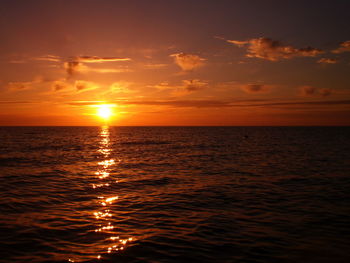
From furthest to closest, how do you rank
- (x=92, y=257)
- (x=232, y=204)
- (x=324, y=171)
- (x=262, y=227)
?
(x=324, y=171) < (x=232, y=204) < (x=262, y=227) < (x=92, y=257)

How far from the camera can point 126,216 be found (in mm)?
13211

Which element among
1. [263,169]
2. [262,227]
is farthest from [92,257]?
[263,169]

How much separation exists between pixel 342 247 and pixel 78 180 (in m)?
19.4

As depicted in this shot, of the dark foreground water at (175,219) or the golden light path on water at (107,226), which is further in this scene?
the golden light path on water at (107,226)

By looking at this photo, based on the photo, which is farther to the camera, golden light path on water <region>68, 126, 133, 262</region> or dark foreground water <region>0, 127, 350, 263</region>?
golden light path on water <region>68, 126, 133, 262</region>

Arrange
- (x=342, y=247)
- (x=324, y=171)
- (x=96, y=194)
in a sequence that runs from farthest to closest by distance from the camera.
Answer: (x=324, y=171) < (x=96, y=194) < (x=342, y=247)

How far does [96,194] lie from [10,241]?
26.3 feet

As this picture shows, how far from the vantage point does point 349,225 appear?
11.9 meters

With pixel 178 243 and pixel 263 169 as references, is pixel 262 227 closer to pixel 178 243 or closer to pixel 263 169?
pixel 178 243

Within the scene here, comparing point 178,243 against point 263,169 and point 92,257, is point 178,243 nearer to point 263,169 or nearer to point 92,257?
point 92,257

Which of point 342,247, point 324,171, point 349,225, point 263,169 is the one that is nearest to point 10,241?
point 342,247

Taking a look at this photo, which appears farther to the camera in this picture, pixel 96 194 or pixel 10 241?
pixel 96 194

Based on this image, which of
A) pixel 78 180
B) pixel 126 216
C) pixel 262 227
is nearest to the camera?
pixel 262 227

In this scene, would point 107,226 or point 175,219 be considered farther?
point 175,219
